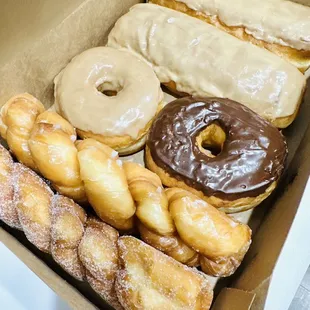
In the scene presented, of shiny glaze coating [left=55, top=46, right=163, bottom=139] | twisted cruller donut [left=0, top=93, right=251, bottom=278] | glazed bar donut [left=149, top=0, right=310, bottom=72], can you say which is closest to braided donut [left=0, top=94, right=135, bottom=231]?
twisted cruller donut [left=0, top=93, right=251, bottom=278]

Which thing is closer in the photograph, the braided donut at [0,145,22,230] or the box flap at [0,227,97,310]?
the box flap at [0,227,97,310]

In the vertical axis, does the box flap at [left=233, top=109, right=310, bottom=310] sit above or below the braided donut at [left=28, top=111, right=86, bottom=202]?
below

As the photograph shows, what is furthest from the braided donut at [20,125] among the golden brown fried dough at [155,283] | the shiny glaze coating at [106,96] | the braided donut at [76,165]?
the golden brown fried dough at [155,283]

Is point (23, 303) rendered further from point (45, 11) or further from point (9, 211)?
point (45, 11)

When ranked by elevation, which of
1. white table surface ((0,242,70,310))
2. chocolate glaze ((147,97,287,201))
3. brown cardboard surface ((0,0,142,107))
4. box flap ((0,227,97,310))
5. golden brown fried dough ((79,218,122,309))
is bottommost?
white table surface ((0,242,70,310))

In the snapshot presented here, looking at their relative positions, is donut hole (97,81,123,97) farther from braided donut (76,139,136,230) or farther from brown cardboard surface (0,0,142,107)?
braided donut (76,139,136,230)
